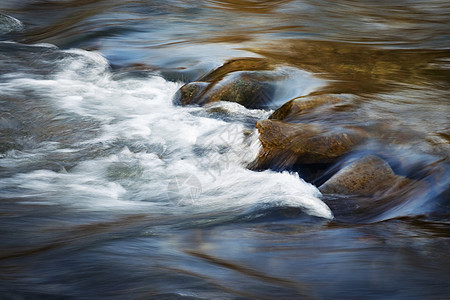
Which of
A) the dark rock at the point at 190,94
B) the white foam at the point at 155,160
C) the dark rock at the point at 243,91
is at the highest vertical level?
the dark rock at the point at 243,91

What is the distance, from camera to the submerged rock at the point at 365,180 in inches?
174

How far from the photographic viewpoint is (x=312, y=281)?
2988 mm

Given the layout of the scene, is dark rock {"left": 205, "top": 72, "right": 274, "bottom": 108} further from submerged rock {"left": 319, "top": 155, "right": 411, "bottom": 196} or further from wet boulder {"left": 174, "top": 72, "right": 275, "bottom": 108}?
submerged rock {"left": 319, "top": 155, "right": 411, "bottom": 196}

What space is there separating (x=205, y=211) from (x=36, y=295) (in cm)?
189

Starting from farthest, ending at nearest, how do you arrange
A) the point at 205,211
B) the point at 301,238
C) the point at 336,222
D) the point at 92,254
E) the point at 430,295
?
1. the point at 205,211
2. the point at 336,222
3. the point at 301,238
4. the point at 92,254
5. the point at 430,295

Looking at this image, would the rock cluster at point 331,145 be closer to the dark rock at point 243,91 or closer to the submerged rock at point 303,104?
the submerged rock at point 303,104

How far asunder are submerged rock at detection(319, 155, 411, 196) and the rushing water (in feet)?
0.32

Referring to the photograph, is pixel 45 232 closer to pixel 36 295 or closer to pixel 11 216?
pixel 11 216

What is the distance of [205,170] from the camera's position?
550cm

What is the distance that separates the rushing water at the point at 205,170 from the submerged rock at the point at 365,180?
10cm

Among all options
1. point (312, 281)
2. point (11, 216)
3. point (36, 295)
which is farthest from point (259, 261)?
point (11, 216)

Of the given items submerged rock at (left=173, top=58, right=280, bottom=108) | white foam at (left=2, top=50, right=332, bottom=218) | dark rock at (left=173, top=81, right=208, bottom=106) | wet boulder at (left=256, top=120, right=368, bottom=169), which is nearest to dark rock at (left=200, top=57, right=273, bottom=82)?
submerged rock at (left=173, top=58, right=280, bottom=108)

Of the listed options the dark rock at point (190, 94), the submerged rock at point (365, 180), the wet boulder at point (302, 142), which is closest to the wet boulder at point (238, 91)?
the dark rock at point (190, 94)

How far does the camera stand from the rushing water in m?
2.98
